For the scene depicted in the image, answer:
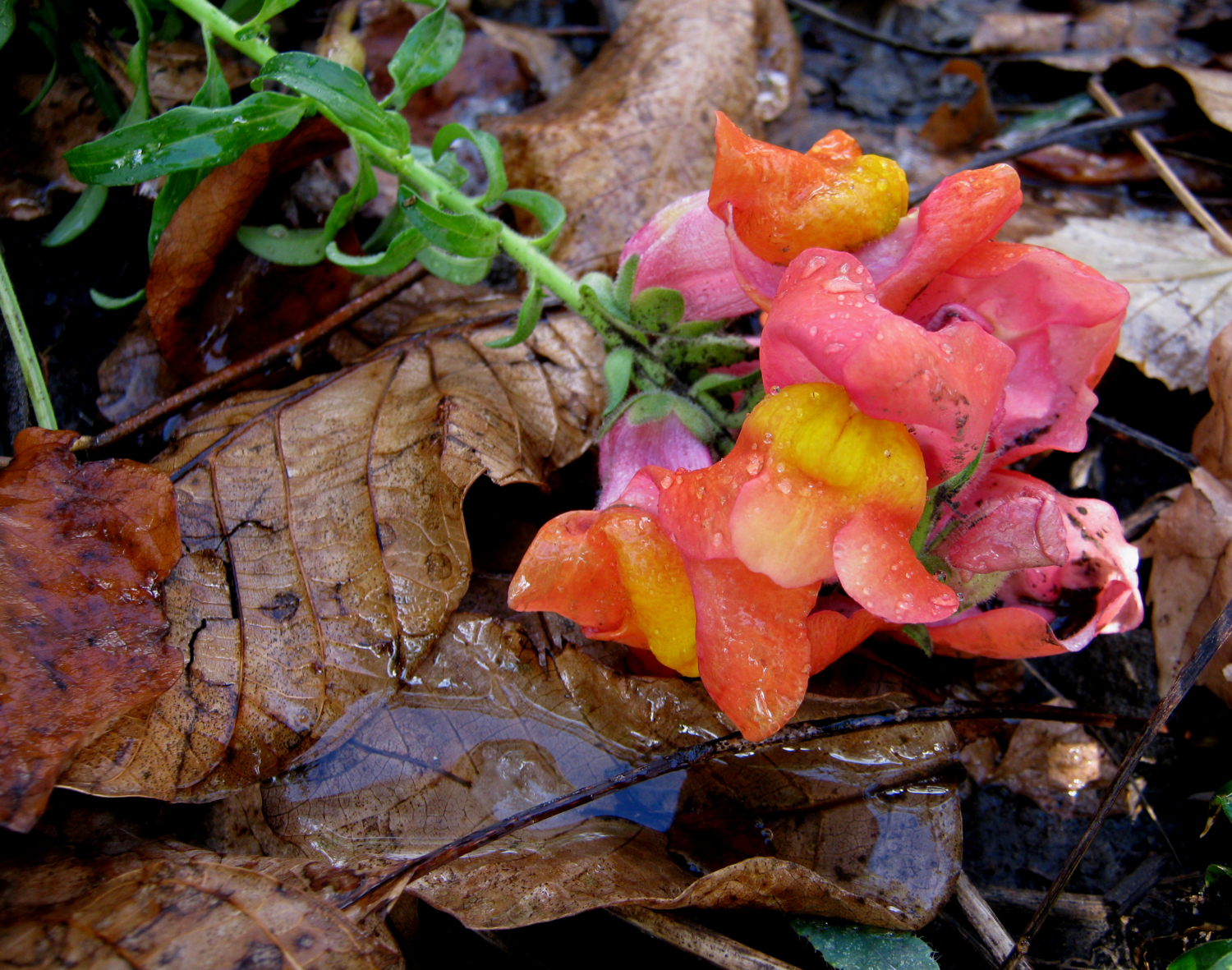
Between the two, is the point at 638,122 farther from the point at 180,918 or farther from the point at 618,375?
the point at 180,918

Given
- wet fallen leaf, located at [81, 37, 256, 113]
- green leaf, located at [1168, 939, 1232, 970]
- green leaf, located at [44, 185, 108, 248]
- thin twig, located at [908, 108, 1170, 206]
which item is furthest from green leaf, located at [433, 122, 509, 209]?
green leaf, located at [1168, 939, 1232, 970]

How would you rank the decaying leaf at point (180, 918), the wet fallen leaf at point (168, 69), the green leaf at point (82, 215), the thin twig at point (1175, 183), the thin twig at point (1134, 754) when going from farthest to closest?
the thin twig at point (1175, 183)
the wet fallen leaf at point (168, 69)
the green leaf at point (82, 215)
the thin twig at point (1134, 754)
the decaying leaf at point (180, 918)

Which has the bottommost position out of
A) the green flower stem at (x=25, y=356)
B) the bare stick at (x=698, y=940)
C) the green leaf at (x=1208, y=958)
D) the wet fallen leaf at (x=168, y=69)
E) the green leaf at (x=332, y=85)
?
the bare stick at (x=698, y=940)

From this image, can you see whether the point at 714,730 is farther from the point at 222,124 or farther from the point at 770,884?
the point at 222,124

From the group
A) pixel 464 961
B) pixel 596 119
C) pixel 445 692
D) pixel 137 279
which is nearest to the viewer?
pixel 464 961

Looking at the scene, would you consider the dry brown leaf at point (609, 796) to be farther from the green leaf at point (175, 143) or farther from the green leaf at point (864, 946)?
the green leaf at point (175, 143)

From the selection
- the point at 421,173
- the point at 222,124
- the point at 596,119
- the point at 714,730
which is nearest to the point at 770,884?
the point at 714,730

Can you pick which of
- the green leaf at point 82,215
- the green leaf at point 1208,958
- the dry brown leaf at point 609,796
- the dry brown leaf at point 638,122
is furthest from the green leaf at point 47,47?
the green leaf at point 1208,958
